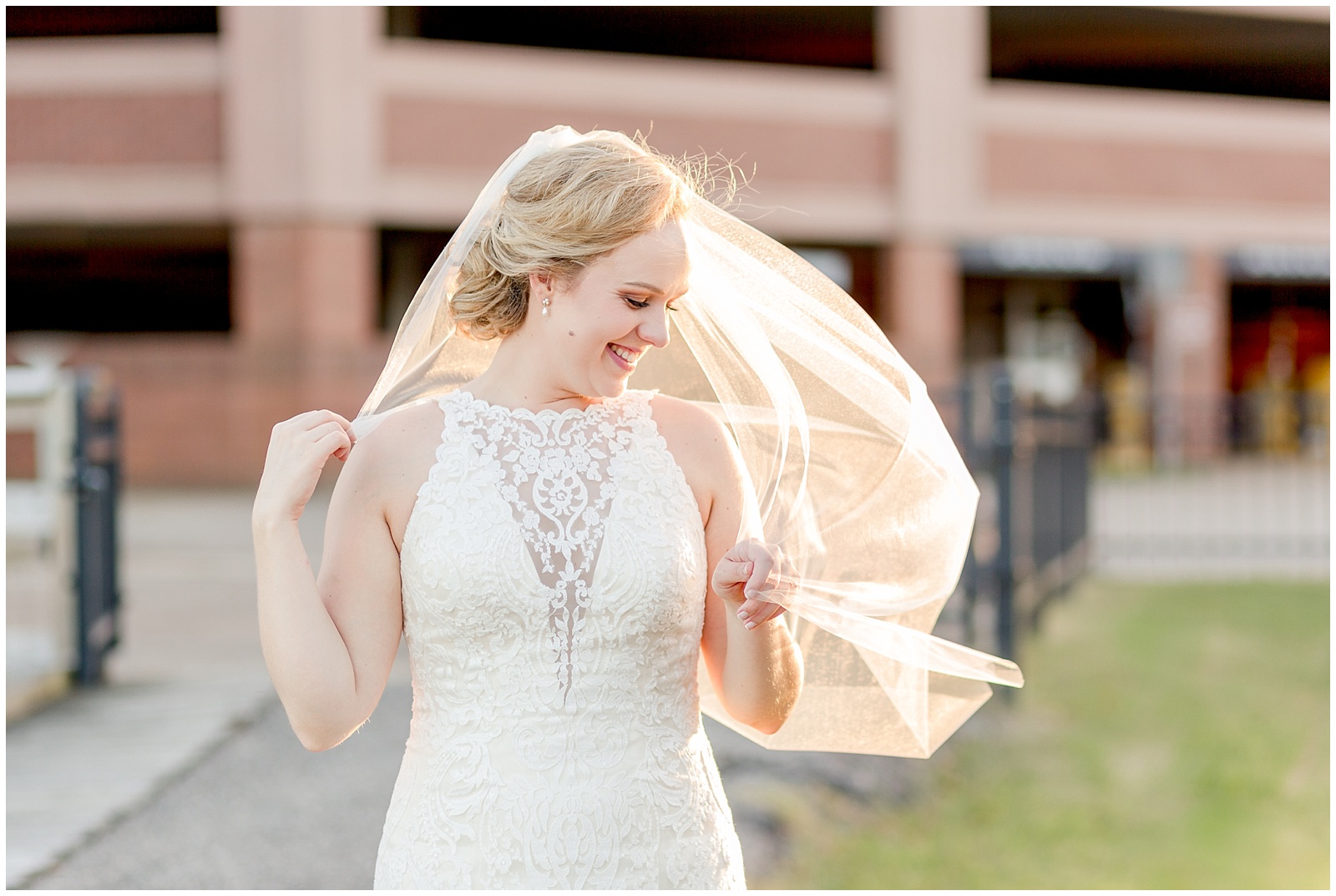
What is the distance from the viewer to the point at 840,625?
216 centimetres

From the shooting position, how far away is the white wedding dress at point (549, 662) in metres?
1.87

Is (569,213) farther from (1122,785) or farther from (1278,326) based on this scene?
(1278,326)

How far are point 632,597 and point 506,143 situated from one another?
15211mm

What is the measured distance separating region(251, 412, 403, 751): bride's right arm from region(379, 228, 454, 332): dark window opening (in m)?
15.5

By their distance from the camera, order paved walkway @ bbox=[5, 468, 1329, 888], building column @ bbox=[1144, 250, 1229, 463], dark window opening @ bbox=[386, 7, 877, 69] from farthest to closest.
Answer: building column @ bbox=[1144, 250, 1229, 463] < dark window opening @ bbox=[386, 7, 877, 69] < paved walkway @ bbox=[5, 468, 1329, 888]

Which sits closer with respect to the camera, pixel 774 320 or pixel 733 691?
pixel 733 691

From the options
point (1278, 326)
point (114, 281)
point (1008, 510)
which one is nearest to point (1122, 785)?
point (1008, 510)

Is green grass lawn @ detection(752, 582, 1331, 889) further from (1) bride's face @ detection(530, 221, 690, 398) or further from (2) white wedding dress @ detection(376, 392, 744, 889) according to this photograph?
(1) bride's face @ detection(530, 221, 690, 398)

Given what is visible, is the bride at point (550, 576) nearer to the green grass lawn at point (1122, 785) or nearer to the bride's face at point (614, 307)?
the bride's face at point (614, 307)

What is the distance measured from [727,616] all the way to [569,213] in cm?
64

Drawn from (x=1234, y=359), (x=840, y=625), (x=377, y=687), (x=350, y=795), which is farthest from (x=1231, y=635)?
(x=1234, y=359)

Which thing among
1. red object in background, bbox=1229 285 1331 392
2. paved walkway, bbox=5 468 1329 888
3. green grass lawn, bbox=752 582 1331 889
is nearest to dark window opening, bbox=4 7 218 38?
paved walkway, bbox=5 468 1329 888

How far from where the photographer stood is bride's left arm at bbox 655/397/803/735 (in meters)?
1.94

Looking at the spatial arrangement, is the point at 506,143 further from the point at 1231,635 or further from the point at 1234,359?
the point at 1234,359
